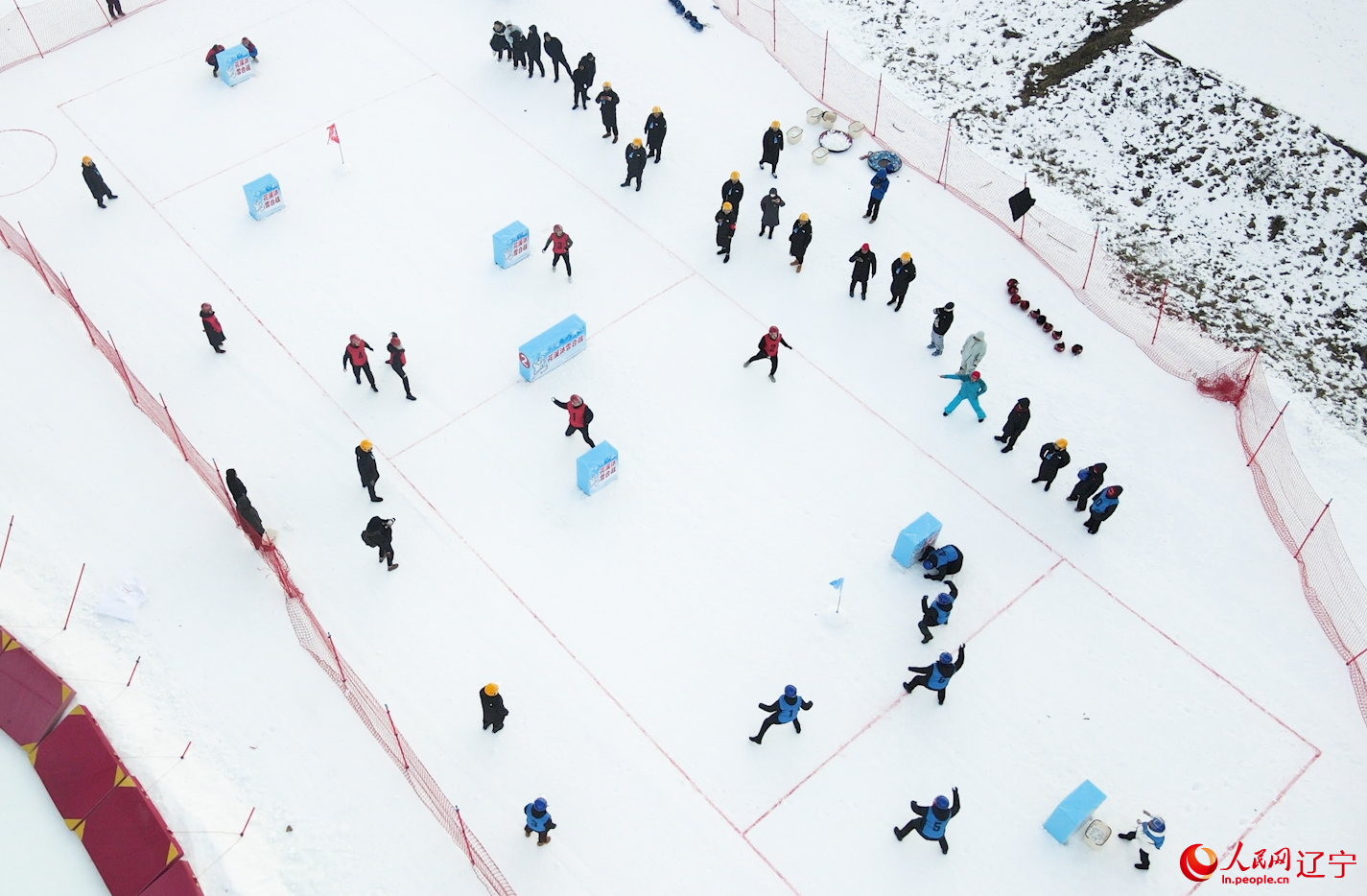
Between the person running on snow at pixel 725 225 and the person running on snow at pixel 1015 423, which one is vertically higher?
the person running on snow at pixel 725 225

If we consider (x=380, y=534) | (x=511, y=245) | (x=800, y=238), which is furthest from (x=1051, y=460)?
(x=511, y=245)

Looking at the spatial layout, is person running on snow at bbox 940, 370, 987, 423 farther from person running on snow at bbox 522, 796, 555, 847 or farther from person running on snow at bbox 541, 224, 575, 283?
person running on snow at bbox 522, 796, 555, 847

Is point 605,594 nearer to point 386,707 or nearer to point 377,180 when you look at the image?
point 386,707

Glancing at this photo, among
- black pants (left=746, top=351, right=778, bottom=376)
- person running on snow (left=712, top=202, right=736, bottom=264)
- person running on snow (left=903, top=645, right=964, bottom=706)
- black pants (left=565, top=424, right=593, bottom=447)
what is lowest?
person running on snow (left=903, top=645, right=964, bottom=706)

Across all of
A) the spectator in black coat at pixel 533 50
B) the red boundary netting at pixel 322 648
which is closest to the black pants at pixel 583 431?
the red boundary netting at pixel 322 648

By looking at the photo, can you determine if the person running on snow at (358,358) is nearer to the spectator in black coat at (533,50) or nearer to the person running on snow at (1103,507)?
the spectator in black coat at (533,50)

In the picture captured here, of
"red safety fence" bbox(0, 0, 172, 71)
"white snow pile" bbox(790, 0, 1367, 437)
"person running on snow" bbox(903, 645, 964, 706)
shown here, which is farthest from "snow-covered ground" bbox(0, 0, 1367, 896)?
"white snow pile" bbox(790, 0, 1367, 437)
